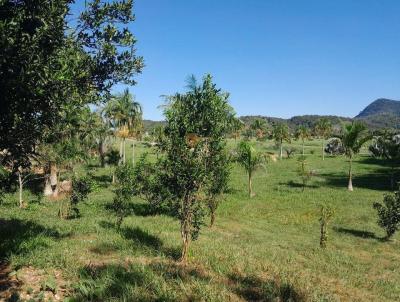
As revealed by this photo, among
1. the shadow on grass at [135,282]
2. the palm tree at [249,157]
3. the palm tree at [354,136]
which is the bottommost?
the shadow on grass at [135,282]

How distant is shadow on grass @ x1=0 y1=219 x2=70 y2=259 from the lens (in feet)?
47.0

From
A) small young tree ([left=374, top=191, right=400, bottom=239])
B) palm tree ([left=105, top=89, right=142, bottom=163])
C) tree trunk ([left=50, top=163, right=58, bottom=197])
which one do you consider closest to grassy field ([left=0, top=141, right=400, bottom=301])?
small young tree ([left=374, top=191, right=400, bottom=239])

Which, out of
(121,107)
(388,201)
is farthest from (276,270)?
(121,107)

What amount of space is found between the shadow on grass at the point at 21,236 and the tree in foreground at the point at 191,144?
16.6 feet

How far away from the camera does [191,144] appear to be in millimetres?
15094

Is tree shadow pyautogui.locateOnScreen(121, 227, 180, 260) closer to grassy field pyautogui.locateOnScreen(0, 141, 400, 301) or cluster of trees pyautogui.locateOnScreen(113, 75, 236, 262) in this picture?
grassy field pyautogui.locateOnScreen(0, 141, 400, 301)

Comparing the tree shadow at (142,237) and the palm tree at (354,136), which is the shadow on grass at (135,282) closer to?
the tree shadow at (142,237)

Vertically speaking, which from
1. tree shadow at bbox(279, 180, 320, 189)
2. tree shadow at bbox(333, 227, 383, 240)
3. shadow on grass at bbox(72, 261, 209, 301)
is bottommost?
tree shadow at bbox(333, 227, 383, 240)

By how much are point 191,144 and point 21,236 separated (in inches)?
300

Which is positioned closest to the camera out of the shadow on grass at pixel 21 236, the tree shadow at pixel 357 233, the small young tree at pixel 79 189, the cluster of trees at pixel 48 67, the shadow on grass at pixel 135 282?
the cluster of trees at pixel 48 67

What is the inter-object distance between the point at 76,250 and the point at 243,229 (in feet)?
56.7

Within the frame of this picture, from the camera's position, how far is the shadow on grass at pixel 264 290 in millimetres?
11938

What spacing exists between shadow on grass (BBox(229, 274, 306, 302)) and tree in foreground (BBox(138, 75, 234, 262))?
288cm

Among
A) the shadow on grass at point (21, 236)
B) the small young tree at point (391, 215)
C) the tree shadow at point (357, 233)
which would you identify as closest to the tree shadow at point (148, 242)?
the shadow on grass at point (21, 236)
